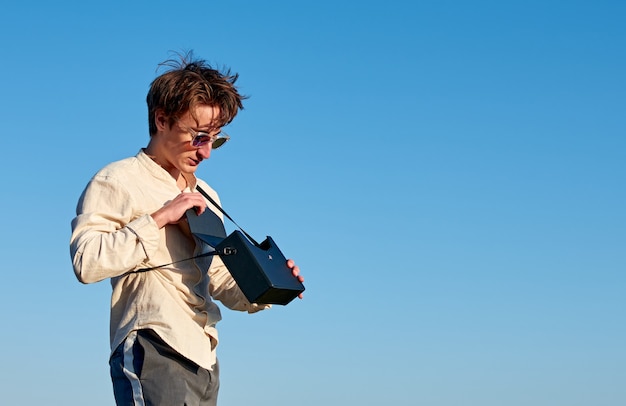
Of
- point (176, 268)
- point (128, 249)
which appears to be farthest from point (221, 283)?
point (128, 249)

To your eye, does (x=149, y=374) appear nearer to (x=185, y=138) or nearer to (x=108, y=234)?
(x=108, y=234)

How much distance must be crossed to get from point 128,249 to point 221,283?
1.04 m

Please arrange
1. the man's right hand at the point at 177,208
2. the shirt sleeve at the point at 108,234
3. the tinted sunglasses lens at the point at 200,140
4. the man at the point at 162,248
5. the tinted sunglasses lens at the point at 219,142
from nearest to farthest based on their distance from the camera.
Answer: the shirt sleeve at the point at 108,234, the man at the point at 162,248, the man's right hand at the point at 177,208, the tinted sunglasses lens at the point at 200,140, the tinted sunglasses lens at the point at 219,142

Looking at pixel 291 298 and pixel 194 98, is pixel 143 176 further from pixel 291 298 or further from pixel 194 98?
pixel 291 298

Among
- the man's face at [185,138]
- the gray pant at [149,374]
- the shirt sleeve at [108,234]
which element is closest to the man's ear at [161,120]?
the man's face at [185,138]

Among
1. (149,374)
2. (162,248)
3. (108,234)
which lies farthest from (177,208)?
(149,374)

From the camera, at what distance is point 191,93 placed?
476 cm

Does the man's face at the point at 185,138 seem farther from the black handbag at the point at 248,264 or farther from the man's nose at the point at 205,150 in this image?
the black handbag at the point at 248,264

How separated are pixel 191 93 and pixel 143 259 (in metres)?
0.98

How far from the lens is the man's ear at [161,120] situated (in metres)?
4.80

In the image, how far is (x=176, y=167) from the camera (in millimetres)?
4871

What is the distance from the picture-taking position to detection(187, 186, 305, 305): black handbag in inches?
176

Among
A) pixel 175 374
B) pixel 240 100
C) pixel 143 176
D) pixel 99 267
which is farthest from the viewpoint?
pixel 240 100

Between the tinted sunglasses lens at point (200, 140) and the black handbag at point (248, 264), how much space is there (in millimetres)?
364
